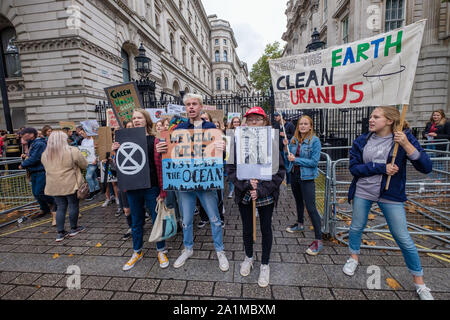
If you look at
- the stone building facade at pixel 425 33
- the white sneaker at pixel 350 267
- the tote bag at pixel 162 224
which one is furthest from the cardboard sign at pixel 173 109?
the stone building facade at pixel 425 33

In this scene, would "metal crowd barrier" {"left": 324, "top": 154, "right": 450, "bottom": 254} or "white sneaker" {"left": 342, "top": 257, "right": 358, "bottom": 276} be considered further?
"metal crowd barrier" {"left": 324, "top": 154, "right": 450, "bottom": 254}

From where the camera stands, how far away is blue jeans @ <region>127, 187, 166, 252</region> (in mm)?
3070

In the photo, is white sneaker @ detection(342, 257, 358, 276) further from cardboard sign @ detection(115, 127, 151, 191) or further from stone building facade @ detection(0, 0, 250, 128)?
stone building facade @ detection(0, 0, 250, 128)

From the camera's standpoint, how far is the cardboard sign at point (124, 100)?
170 inches

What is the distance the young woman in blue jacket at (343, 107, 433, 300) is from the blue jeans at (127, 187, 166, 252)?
277 cm

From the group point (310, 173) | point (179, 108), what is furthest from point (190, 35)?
point (310, 173)

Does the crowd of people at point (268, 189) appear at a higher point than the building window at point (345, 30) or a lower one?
lower

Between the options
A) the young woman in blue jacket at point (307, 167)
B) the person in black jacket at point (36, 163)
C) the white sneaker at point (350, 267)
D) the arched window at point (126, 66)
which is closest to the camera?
the white sneaker at point (350, 267)

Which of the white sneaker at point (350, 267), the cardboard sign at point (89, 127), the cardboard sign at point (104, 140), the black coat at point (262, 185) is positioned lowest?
the white sneaker at point (350, 267)

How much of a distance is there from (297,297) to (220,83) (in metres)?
59.6

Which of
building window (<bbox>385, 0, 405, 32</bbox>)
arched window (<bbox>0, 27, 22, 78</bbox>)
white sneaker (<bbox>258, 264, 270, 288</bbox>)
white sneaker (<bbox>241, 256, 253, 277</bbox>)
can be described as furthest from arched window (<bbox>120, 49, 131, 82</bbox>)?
building window (<bbox>385, 0, 405, 32</bbox>)

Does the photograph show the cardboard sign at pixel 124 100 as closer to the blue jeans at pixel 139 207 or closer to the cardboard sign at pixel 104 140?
the cardboard sign at pixel 104 140

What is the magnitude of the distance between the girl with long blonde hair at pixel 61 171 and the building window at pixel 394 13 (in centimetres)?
1878
